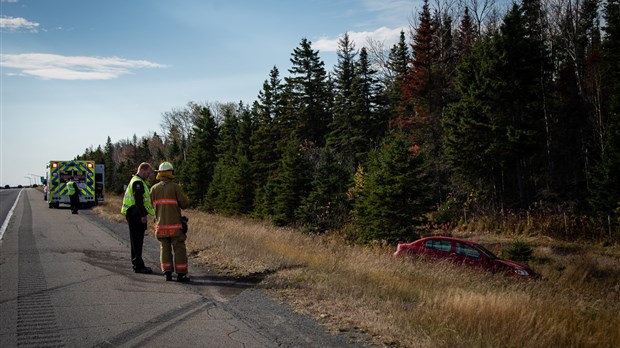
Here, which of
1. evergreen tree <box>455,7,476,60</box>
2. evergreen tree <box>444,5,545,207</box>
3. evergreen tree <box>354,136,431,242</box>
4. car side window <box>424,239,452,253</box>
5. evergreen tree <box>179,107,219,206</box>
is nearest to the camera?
car side window <box>424,239,452,253</box>

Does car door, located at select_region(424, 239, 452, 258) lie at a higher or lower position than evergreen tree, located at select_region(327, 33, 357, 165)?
lower

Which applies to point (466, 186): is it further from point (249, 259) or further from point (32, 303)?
point (32, 303)

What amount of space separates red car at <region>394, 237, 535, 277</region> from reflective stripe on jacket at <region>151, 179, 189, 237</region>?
900 cm

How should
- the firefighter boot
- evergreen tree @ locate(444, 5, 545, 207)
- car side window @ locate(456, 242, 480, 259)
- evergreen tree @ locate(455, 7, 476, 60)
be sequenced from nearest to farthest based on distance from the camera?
the firefighter boot → car side window @ locate(456, 242, 480, 259) → evergreen tree @ locate(444, 5, 545, 207) → evergreen tree @ locate(455, 7, 476, 60)

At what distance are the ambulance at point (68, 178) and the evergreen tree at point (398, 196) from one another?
18179 mm

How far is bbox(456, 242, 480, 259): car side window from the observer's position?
51.0 feet

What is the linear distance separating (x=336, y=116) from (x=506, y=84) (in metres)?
18.7

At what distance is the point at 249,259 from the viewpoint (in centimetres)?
909

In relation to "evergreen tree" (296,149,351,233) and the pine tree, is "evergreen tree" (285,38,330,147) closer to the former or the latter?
the pine tree

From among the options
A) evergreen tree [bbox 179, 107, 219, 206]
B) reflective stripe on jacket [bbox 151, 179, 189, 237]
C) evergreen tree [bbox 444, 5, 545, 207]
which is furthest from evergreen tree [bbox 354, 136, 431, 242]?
evergreen tree [bbox 179, 107, 219, 206]

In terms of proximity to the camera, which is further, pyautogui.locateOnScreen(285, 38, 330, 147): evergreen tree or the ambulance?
pyautogui.locateOnScreen(285, 38, 330, 147): evergreen tree

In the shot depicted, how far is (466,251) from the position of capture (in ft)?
51.6

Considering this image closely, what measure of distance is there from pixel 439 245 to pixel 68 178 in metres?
24.1


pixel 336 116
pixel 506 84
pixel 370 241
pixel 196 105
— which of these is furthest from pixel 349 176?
pixel 196 105
